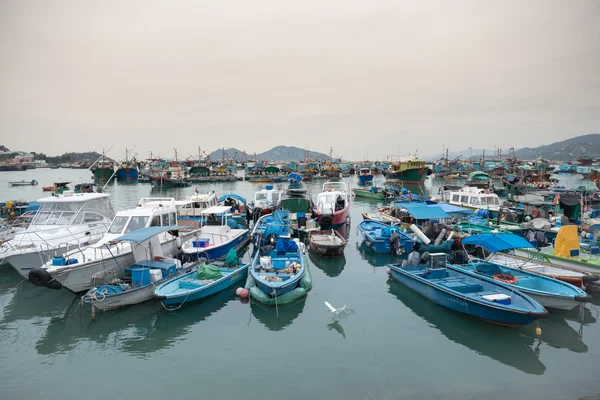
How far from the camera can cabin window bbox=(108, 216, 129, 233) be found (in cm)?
1580

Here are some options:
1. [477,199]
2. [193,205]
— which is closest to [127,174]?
[193,205]

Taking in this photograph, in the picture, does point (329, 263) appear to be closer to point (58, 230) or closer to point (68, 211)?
point (58, 230)

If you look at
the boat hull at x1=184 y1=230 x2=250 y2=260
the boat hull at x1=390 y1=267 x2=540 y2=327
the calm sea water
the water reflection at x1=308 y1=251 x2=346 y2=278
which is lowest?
the calm sea water

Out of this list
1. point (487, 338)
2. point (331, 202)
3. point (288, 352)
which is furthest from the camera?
point (331, 202)

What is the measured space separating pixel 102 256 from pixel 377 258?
14807 millimetres

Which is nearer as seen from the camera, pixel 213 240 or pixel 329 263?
pixel 213 240

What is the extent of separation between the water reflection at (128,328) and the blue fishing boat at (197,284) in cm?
57

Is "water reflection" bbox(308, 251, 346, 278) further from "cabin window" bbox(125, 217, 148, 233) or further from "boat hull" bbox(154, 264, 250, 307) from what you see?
"cabin window" bbox(125, 217, 148, 233)

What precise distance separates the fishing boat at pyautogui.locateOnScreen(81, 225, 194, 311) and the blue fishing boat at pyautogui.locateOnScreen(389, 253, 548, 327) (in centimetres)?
1023

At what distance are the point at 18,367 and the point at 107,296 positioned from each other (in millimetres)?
2967

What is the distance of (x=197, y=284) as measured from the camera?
13.3 m

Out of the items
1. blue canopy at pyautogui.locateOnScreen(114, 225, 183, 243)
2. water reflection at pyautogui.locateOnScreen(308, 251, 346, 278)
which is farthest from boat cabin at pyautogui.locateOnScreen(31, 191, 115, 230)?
water reflection at pyautogui.locateOnScreen(308, 251, 346, 278)

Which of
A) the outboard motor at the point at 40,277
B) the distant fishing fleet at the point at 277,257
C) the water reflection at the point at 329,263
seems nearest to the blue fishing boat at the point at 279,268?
the distant fishing fleet at the point at 277,257

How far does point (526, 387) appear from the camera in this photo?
884 cm
